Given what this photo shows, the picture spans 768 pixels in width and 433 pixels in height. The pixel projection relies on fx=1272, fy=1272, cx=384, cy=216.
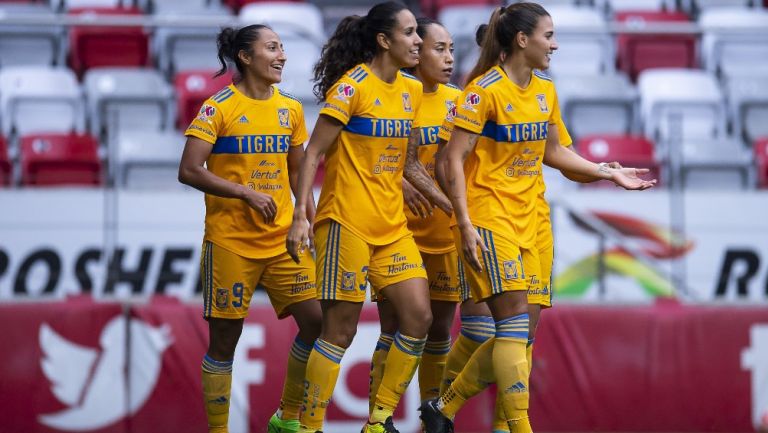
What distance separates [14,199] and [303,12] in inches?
165

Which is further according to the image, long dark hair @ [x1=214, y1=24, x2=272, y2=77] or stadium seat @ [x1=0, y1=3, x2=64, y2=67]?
stadium seat @ [x1=0, y1=3, x2=64, y2=67]

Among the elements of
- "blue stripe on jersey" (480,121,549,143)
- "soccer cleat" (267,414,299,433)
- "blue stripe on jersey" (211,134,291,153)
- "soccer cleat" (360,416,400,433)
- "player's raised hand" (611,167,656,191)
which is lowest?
"soccer cleat" (267,414,299,433)

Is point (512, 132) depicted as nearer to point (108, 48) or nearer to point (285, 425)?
point (285, 425)

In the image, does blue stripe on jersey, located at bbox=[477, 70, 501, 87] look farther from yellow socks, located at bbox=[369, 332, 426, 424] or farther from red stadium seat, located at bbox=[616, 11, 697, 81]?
red stadium seat, located at bbox=[616, 11, 697, 81]

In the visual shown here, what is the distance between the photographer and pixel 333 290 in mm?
6020

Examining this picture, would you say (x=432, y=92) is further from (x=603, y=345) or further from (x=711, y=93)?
(x=711, y=93)

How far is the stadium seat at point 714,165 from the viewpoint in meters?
10.0

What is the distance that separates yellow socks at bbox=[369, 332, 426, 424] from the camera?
20.0 ft

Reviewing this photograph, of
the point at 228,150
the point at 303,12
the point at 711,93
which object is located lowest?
the point at 228,150

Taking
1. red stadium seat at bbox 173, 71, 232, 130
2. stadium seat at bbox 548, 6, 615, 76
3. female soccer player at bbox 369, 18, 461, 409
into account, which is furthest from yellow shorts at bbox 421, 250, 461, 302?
stadium seat at bbox 548, 6, 615, 76

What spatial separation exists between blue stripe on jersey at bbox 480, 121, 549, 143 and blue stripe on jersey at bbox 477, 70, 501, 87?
184 millimetres

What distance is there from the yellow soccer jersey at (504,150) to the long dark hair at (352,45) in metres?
0.54

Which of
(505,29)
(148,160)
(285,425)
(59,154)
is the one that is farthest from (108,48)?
(505,29)

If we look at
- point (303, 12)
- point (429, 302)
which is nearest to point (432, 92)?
point (429, 302)
